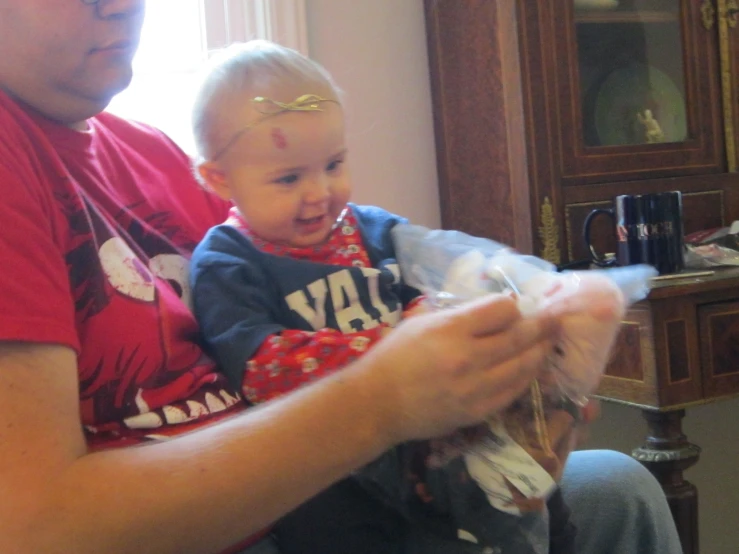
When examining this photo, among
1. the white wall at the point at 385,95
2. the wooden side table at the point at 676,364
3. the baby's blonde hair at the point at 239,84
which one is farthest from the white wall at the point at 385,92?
the baby's blonde hair at the point at 239,84

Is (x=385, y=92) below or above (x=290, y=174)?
above

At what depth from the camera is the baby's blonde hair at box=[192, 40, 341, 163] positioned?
0.86m

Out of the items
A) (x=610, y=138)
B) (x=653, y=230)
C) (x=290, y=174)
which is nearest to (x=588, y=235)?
(x=653, y=230)

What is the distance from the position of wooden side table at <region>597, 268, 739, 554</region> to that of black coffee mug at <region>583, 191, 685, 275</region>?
0.07 metres

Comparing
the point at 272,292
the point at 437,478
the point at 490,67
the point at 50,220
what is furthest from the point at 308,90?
the point at 490,67

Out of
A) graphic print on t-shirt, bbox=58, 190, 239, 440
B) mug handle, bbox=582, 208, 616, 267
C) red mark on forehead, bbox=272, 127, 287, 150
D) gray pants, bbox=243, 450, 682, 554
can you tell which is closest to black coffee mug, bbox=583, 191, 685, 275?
mug handle, bbox=582, 208, 616, 267

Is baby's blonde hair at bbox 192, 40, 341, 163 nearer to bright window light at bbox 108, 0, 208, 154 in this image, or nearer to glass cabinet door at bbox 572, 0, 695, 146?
bright window light at bbox 108, 0, 208, 154

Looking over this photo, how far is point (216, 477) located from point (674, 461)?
0.91 metres

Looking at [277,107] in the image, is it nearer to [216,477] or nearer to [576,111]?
[216,477]

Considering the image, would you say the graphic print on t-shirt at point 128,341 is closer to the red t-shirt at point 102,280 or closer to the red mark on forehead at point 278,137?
the red t-shirt at point 102,280

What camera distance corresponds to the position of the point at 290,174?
863 mm

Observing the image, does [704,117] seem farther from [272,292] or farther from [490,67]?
[272,292]

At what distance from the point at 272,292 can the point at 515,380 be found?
1.02ft

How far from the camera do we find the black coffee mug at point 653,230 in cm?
129
